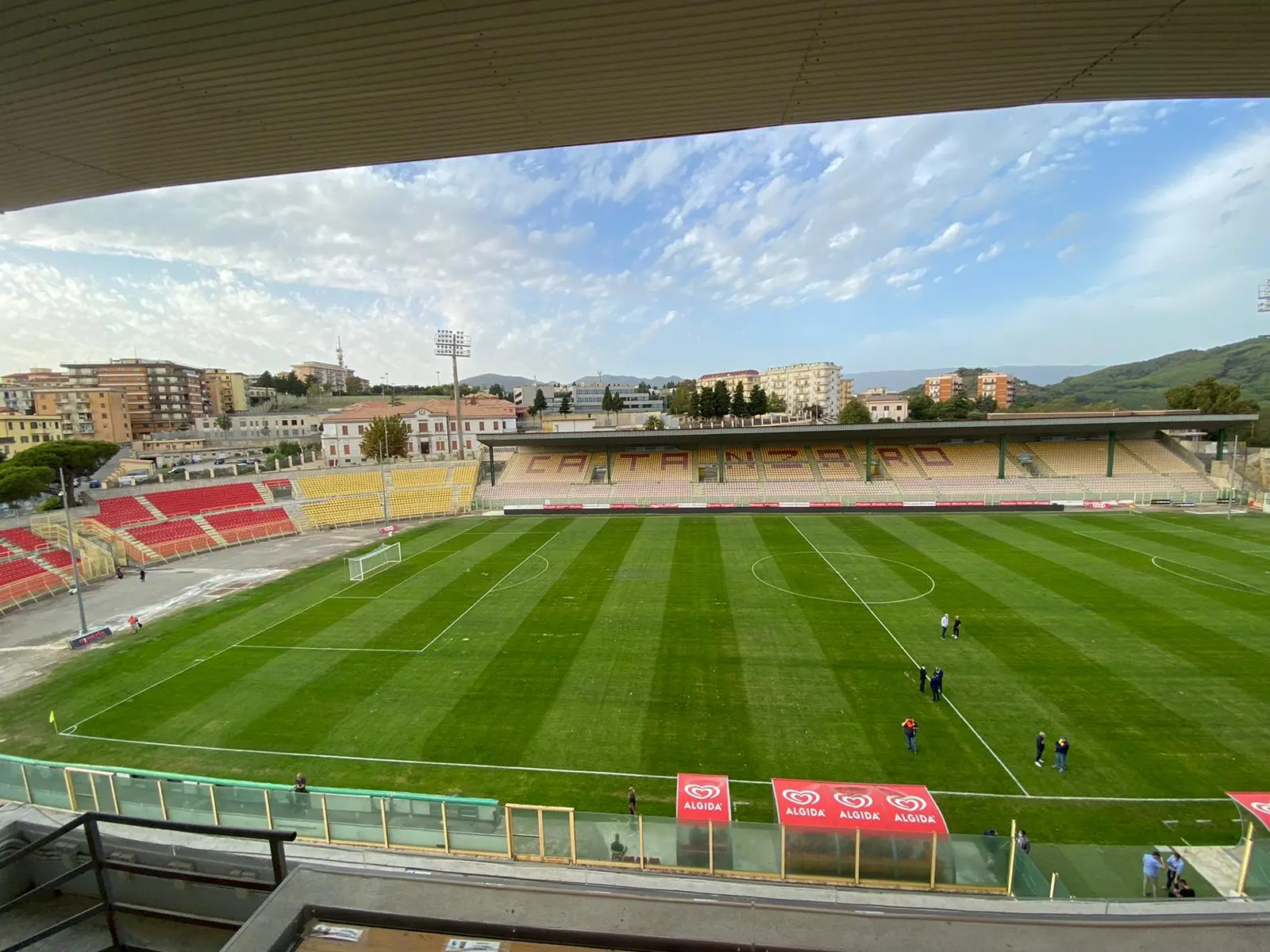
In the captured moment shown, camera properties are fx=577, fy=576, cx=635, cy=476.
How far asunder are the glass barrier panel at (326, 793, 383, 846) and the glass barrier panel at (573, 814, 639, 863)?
3235 millimetres

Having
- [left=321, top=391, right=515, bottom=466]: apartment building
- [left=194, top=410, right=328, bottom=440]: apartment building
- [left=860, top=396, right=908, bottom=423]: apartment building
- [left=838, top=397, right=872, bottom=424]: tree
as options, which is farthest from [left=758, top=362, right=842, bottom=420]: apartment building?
[left=194, top=410, right=328, bottom=440]: apartment building

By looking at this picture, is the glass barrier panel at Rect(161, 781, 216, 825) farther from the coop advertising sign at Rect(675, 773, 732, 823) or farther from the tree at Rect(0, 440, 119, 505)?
the tree at Rect(0, 440, 119, 505)

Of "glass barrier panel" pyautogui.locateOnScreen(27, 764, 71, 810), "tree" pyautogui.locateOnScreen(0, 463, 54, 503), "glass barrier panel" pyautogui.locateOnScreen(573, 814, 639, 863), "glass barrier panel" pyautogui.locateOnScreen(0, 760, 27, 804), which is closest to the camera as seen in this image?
"glass barrier panel" pyautogui.locateOnScreen(573, 814, 639, 863)

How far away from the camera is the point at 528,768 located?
11375mm

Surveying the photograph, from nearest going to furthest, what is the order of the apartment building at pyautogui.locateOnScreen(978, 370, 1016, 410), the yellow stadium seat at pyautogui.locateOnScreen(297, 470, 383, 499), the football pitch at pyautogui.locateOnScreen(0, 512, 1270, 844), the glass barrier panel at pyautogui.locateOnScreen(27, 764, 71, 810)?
the glass barrier panel at pyautogui.locateOnScreen(27, 764, 71, 810) < the football pitch at pyautogui.locateOnScreen(0, 512, 1270, 844) < the yellow stadium seat at pyautogui.locateOnScreen(297, 470, 383, 499) < the apartment building at pyautogui.locateOnScreen(978, 370, 1016, 410)

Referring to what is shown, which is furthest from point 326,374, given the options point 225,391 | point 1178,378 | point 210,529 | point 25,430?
point 1178,378

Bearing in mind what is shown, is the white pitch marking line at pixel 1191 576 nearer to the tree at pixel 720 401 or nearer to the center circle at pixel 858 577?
the center circle at pixel 858 577

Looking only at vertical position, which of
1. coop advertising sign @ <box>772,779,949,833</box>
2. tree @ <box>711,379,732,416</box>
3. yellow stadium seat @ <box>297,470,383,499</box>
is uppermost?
tree @ <box>711,379,732,416</box>

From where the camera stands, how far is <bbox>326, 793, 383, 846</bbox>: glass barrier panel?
353 inches

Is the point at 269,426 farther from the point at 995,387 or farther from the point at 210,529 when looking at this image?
the point at 995,387

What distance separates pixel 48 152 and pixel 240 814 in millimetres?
9709

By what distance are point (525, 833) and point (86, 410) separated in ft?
318

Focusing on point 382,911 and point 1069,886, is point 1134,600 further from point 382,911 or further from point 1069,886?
point 382,911

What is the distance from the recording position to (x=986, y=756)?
444 inches
